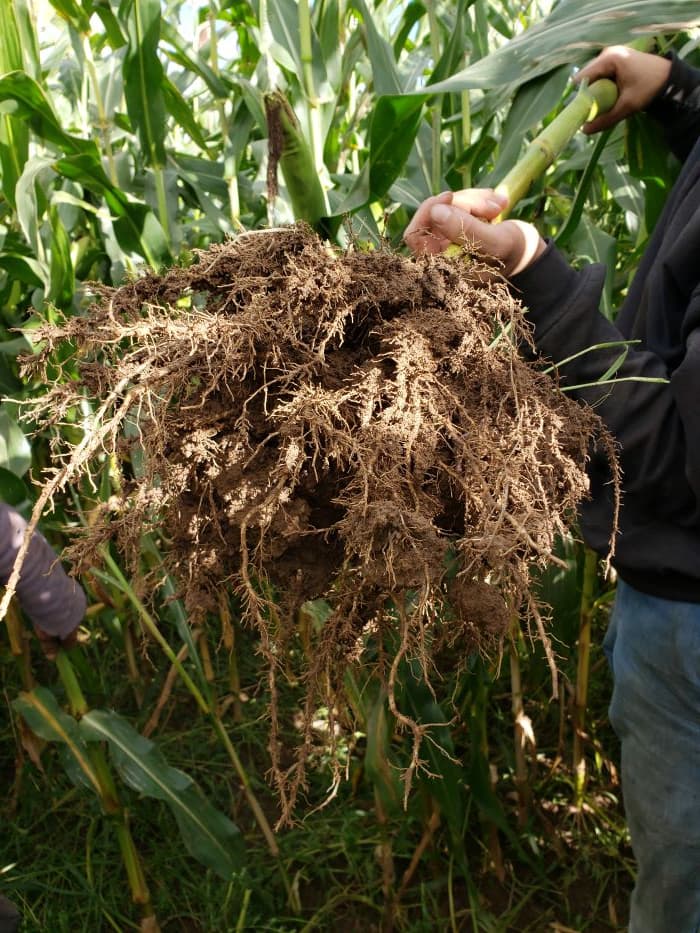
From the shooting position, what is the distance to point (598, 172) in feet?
5.53

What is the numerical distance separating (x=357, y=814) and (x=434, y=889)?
0.84 feet

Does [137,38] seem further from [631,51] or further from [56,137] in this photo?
[631,51]

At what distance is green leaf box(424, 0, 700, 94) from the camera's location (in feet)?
3.17

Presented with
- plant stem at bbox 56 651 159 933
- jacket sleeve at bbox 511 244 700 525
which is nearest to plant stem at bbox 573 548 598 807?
jacket sleeve at bbox 511 244 700 525

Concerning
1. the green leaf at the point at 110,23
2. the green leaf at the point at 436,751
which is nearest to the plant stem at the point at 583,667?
the green leaf at the point at 436,751

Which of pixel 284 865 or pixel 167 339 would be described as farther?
pixel 284 865

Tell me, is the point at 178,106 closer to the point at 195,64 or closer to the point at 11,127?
the point at 195,64

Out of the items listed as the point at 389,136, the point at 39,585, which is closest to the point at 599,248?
the point at 389,136

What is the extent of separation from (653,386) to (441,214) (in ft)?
1.01

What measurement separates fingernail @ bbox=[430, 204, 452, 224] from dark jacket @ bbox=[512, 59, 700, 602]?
110mm

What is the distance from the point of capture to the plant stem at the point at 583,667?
150 centimetres

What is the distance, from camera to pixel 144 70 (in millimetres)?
1226

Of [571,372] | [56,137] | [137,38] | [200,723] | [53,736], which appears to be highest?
[137,38]

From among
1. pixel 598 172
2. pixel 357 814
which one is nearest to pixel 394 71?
pixel 598 172
